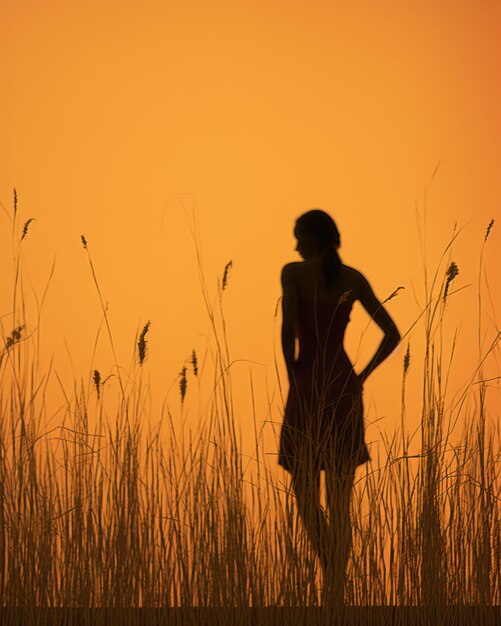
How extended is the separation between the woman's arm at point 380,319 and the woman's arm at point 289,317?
0.64 feet

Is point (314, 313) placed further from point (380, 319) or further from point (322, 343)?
point (380, 319)

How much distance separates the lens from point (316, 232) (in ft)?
7.68

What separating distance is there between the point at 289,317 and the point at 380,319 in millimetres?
296

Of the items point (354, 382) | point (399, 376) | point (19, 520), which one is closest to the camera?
point (19, 520)

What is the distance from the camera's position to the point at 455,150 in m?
4.08

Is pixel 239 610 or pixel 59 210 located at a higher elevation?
pixel 59 210

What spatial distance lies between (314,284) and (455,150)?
2.05 m

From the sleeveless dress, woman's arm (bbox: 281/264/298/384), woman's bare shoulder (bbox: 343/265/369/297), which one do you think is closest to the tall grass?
the sleeveless dress

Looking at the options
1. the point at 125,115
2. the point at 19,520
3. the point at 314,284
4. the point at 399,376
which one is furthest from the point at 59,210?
the point at 19,520

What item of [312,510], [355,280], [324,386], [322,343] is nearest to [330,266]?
[355,280]

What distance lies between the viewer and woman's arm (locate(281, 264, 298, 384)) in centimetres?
224

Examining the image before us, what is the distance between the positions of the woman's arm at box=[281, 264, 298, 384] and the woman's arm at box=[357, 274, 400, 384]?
197mm

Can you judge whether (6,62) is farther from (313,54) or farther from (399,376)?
(399,376)

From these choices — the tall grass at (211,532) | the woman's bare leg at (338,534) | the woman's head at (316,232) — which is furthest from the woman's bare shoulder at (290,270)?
the woman's bare leg at (338,534)
